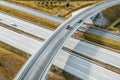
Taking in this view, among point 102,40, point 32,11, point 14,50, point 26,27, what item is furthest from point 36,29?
point 102,40

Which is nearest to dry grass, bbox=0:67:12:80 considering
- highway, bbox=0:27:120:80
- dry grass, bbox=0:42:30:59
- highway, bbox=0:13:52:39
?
dry grass, bbox=0:42:30:59

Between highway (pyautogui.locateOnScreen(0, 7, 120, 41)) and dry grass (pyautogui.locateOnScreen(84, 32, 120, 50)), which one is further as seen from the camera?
highway (pyautogui.locateOnScreen(0, 7, 120, 41))

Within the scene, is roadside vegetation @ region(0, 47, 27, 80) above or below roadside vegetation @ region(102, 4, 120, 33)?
below

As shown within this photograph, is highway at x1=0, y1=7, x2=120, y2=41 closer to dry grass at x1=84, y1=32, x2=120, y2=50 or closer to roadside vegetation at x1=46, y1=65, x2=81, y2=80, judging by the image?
dry grass at x1=84, y1=32, x2=120, y2=50

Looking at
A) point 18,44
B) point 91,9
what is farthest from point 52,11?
point 18,44

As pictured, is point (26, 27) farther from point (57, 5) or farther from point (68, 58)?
point (68, 58)

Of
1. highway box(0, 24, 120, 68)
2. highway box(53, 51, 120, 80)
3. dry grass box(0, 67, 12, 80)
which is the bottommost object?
dry grass box(0, 67, 12, 80)
